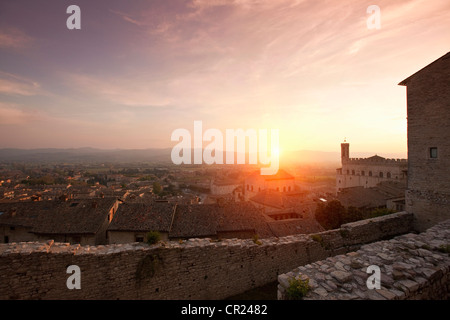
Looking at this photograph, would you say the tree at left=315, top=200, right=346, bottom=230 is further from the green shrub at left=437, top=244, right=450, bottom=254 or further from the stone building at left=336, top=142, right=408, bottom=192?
the stone building at left=336, top=142, right=408, bottom=192

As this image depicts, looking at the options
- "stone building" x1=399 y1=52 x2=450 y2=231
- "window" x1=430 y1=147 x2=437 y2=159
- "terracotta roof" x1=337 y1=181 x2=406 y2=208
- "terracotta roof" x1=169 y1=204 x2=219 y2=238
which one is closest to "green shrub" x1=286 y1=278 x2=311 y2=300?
"stone building" x1=399 y1=52 x2=450 y2=231

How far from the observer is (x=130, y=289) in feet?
23.6

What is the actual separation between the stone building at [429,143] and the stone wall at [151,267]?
659 cm

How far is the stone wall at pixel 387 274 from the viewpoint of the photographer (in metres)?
4.55

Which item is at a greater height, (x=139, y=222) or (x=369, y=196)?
(x=139, y=222)

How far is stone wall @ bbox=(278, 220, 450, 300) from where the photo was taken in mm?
4547

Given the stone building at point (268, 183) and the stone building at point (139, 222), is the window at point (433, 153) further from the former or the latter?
the stone building at point (268, 183)

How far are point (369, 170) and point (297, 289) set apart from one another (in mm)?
59834

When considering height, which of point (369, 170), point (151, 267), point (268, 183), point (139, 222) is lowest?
point (268, 183)

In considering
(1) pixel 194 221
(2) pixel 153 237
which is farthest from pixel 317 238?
(1) pixel 194 221

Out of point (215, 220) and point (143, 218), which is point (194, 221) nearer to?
point (215, 220)

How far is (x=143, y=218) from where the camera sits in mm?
17844

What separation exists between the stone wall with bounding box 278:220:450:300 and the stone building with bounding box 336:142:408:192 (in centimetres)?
4827
